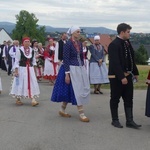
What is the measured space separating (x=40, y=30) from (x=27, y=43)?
84.2 m

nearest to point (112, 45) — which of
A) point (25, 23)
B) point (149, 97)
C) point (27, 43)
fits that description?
point (149, 97)

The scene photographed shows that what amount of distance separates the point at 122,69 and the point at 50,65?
341 inches

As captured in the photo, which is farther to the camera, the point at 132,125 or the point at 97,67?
the point at 97,67

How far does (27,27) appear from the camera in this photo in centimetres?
8981

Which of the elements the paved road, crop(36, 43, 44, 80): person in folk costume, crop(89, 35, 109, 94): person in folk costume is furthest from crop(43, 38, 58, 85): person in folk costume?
the paved road

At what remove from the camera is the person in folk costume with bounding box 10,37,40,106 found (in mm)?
9672

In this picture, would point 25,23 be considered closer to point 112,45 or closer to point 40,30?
point 40,30

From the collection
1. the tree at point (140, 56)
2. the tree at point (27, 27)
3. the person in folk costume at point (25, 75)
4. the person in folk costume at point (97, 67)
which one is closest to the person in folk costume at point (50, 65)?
the person in folk costume at point (97, 67)

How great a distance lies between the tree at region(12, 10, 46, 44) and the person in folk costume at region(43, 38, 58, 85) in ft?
244

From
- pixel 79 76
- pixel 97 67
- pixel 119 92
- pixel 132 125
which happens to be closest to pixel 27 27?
pixel 97 67

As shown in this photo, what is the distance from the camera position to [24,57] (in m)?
Answer: 9.67

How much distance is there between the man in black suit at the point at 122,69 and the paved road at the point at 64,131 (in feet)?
1.32

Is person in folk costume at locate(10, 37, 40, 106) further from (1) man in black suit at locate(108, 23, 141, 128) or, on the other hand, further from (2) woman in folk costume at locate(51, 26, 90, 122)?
(1) man in black suit at locate(108, 23, 141, 128)

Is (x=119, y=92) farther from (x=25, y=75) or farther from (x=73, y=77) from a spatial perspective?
(x=25, y=75)
